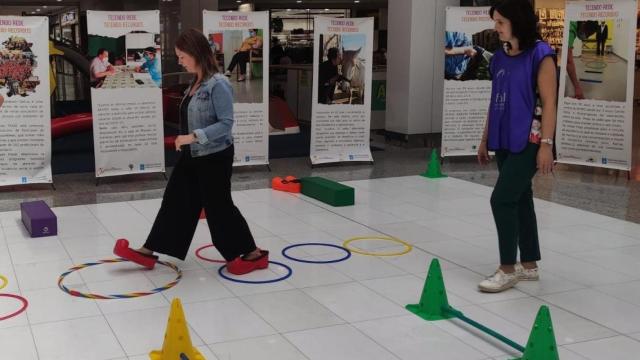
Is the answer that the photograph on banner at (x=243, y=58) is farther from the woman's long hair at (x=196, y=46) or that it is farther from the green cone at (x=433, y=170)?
the woman's long hair at (x=196, y=46)

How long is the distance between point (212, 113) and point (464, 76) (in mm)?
5500

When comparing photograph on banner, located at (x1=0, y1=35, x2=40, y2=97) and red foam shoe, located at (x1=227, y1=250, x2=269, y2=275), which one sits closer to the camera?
red foam shoe, located at (x1=227, y1=250, x2=269, y2=275)

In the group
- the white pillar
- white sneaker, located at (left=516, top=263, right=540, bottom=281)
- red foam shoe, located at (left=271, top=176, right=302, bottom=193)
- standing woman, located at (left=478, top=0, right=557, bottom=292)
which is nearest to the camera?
standing woman, located at (left=478, top=0, right=557, bottom=292)

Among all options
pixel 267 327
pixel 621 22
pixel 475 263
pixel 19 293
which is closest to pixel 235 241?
pixel 267 327

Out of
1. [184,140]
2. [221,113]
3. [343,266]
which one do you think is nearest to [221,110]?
[221,113]

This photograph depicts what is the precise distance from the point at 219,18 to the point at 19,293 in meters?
4.72

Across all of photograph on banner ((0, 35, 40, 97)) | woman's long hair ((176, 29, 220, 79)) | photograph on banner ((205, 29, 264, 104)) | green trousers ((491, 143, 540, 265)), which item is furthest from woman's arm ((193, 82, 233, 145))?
photograph on banner ((205, 29, 264, 104))

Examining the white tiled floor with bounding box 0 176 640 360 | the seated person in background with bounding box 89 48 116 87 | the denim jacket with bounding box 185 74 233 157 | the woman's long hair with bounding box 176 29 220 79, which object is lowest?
the white tiled floor with bounding box 0 176 640 360

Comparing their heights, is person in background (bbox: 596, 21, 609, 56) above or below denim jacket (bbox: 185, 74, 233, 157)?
above

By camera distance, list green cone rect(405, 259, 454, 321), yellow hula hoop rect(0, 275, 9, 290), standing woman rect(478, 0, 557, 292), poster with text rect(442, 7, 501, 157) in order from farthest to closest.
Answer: poster with text rect(442, 7, 501, 157) → yellow hula hoop rect(0, 275, 9, 290) → standing woman rect(478, 0, 557, 292) → green cone rect(405, 259, 454, 321)

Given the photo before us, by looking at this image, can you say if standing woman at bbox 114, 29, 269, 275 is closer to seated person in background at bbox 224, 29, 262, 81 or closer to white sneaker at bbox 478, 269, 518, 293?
white sneaker at bbox 478, 269, 518, 293

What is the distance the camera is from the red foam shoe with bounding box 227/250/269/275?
4742mm

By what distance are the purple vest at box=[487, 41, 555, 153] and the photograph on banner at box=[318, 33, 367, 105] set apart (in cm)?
475

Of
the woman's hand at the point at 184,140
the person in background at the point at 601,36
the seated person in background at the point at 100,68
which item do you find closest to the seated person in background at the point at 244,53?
the seated person in background at the point at 100,68
